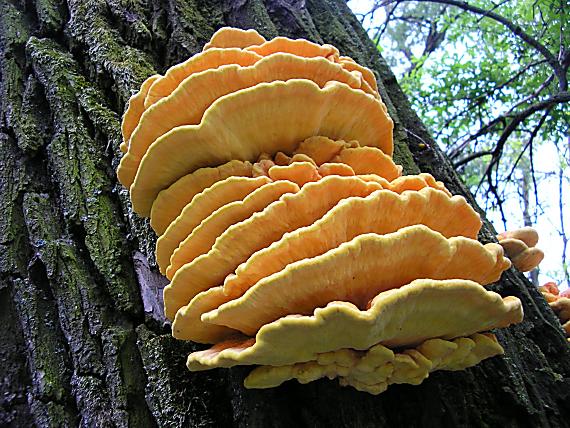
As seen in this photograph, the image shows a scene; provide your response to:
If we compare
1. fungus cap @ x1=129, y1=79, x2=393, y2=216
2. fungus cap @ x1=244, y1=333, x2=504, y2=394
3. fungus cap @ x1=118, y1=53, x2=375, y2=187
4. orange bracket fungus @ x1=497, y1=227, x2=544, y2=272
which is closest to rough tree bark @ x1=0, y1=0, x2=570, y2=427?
fungus cap @ x1=244, y1=333, x2=504, y2=394

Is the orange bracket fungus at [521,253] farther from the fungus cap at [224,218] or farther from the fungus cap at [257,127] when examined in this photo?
the fungus cap at [224,218]

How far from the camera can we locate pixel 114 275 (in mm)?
1694

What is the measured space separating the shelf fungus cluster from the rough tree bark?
22 cm

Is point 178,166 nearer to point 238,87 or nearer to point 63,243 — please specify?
point 238,87

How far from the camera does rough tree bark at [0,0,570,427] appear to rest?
1408 mm

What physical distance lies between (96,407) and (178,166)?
0.79m

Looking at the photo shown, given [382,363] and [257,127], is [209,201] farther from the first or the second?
[382,363]

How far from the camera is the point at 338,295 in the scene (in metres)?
1.09

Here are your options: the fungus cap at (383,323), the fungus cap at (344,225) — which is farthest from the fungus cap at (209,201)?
the fungus cap at (383,323)

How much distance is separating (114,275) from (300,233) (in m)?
0.92

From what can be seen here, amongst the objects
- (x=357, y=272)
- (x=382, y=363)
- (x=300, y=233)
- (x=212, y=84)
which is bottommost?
(x=382, y=363)

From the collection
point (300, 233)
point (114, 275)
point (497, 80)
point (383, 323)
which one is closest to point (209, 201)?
point (300, 233)

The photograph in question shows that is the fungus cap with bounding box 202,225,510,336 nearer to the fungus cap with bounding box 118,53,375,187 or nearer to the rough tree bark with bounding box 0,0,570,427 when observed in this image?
the rough tree bark with bounding box 0,0,570,427

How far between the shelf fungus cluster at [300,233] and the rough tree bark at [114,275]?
224mm
